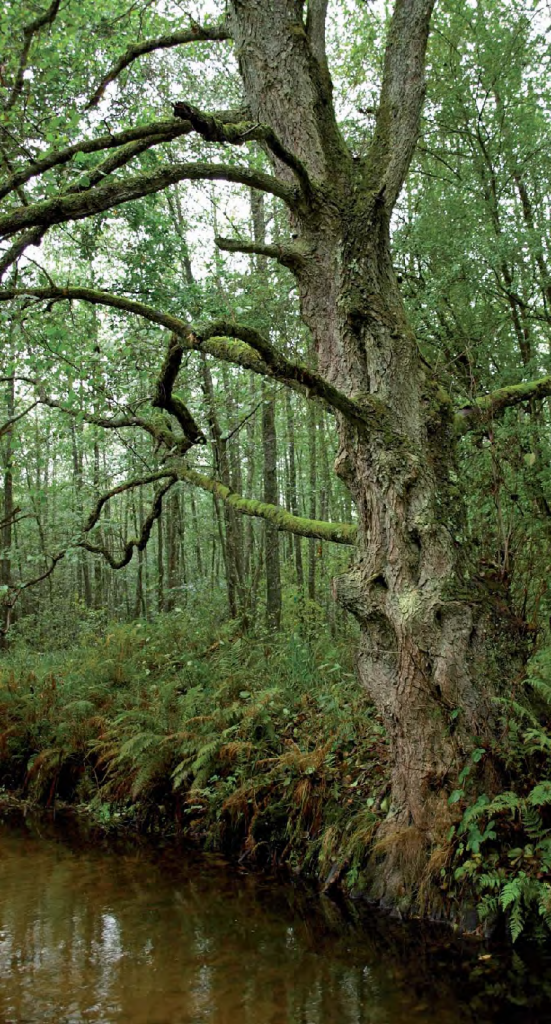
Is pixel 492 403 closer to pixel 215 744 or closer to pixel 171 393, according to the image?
pixel 171 393

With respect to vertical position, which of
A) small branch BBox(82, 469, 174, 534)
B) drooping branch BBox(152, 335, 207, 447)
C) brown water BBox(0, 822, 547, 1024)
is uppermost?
drooping branch BBox(152, 335, 207, 447)

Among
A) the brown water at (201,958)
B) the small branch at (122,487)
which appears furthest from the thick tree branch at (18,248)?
the brown water at (201,958)

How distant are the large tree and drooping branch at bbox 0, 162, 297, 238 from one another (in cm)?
1

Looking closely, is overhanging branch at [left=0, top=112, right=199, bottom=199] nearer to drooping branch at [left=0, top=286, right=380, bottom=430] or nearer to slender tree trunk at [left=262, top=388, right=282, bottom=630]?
drooping branch at [left=0, top=286, right=380, bottom=430]

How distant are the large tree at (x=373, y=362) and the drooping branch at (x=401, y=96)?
0.01 m

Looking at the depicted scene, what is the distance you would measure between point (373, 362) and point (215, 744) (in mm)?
3998

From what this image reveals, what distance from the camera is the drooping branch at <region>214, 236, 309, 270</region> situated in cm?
493

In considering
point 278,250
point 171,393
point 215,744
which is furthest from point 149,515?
point 278,250

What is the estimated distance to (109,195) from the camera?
4516 mm

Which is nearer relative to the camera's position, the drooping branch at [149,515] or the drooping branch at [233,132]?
the drooping branch at [233,132]

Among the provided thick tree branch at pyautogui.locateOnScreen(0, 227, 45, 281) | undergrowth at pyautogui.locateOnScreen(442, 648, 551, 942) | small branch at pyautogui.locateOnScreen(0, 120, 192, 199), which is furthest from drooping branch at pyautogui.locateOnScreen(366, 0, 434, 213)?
undergrowth at pyautogui.locateOnScreen(442, 648, 551, 942)

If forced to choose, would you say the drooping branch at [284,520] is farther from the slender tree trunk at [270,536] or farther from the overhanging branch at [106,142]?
the slender tree trunk at [270,536]

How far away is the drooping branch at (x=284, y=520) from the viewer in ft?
18.7

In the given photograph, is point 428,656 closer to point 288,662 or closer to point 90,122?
point 288,662
